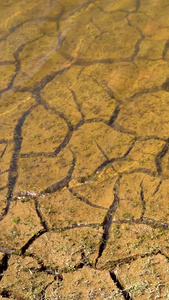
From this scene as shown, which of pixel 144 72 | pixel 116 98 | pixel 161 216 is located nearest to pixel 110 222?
pixel 161 216

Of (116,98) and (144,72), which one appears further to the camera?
(144,72)

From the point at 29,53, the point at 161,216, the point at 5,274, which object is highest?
the point at 29,53

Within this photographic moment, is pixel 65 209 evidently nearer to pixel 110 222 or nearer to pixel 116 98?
pixel 110 222

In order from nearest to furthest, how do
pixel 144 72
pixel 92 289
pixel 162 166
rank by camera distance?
pixel 92 289 → pixel 162 166 → pixel 144 72

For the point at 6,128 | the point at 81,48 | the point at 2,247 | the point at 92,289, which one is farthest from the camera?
the point at 81,48

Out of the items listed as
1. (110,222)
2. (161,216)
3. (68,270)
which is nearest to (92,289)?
(68,270)

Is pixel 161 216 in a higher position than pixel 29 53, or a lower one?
lower
